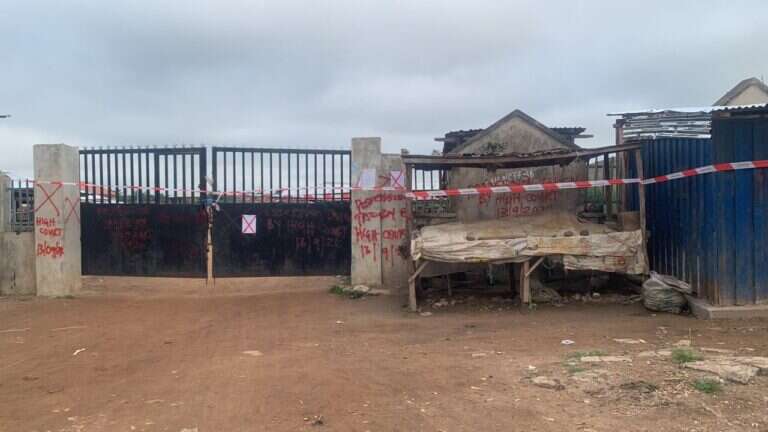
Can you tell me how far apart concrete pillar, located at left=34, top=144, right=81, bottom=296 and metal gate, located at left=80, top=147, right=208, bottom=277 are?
0.39 meters

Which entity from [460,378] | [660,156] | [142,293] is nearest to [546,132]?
[660,156]

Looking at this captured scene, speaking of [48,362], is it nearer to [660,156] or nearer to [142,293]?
[142,293]

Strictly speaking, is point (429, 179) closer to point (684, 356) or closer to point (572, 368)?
point (572, 368)

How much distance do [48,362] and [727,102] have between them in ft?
60.3

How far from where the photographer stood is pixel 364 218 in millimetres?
11477

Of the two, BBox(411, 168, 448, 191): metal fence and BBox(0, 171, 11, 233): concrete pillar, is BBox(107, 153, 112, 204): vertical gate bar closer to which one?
BBox(0, 171, 11, 233): concrete pillar

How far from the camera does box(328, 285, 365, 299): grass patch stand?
442 inches

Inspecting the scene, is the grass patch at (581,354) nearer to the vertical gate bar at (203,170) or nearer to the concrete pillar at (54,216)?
the vertical gate bar at (203,170)

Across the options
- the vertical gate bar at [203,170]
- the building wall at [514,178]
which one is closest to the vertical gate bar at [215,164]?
the vertical gate bar at [203,170]

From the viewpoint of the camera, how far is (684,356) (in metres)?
5.84

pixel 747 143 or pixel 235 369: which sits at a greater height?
pixel 747 143

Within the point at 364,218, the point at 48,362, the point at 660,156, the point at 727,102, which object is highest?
the point at 727,102

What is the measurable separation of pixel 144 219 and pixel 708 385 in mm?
10307

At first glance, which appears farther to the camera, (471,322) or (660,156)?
(660,156)
